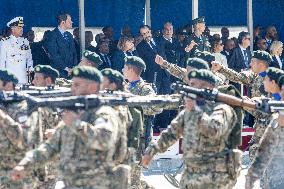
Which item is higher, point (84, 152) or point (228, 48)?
point (228, 48)

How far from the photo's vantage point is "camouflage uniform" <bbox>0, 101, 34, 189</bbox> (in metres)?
10.4

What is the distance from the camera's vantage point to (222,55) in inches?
723

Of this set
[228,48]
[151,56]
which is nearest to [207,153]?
[151,56]

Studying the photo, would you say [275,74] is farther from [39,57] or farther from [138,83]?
[39,57]

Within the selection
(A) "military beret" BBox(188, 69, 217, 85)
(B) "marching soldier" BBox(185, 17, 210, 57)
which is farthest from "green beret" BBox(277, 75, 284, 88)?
(B) "marching soldier" BBox(185, 17, 210, 57)

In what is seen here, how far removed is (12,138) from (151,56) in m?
7.50

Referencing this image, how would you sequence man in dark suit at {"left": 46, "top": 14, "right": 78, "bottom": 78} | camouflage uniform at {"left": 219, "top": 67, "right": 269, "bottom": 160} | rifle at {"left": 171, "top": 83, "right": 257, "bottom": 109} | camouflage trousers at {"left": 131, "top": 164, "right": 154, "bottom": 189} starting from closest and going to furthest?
A: 1. rifle at {"left": 171, "top": 83, "right": 257, "bottom": 109}
2. camouflage trousers at {"left": 131, "top": 164, "right": 154, "bottom": 189}
3. camouflage uniform at {"left": 219, "top": 67, "right": 269, "bottom": 160}
4. man in dark suit at {"left": 46, "top": 14, "right": 78, "bottom": 78}

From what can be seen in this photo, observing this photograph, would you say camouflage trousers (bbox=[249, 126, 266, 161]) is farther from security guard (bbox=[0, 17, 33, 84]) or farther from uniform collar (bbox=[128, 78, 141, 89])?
security guard (bbox=[0, 17, 33, 84])

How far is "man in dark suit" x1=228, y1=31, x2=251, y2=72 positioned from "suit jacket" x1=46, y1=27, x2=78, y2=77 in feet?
11.8

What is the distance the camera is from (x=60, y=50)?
1691 cm

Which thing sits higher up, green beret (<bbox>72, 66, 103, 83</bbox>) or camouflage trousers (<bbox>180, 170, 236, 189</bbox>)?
green beret (<bbox>72, 66, 103, 83</bbox>)

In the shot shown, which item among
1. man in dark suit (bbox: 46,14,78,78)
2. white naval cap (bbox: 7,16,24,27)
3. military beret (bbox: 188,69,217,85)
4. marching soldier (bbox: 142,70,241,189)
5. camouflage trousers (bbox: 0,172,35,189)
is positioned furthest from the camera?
man in dark suit (bbox: 46,14,78,78)

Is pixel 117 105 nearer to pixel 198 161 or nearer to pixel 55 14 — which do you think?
pixel 198 161

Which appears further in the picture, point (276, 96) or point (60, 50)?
point (60, 50)
